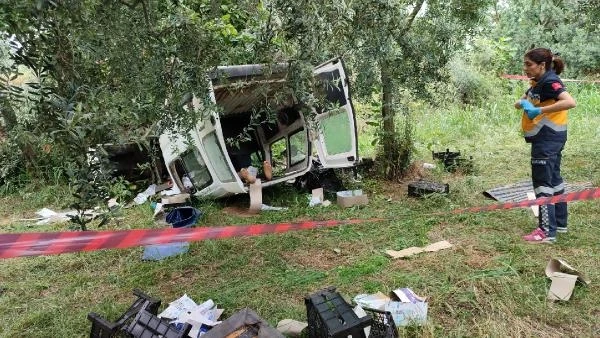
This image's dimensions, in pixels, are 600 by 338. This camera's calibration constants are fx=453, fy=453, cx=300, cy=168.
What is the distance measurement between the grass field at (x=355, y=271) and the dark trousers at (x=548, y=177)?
0.20 m

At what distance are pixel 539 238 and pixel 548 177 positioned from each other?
586 mm

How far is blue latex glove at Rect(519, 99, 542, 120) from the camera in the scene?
3619mm

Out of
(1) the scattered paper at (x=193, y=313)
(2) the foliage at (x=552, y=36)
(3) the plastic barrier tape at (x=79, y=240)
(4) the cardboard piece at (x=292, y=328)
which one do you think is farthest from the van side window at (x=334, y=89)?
(2) the foliage at (x=552, y=36)

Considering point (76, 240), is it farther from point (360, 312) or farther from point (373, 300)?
point (373, 300)

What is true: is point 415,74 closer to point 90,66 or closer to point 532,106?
point 532,106

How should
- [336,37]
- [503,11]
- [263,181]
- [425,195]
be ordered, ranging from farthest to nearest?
[503,11] < [263,181] < [425,195] < [336,37]

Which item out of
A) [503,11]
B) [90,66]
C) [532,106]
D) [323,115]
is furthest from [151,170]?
[503,11]

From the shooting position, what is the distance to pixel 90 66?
108 inches

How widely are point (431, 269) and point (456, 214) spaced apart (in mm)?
1398

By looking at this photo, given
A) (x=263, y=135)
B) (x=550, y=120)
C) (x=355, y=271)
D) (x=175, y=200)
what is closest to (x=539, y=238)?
(x=550, y=120)

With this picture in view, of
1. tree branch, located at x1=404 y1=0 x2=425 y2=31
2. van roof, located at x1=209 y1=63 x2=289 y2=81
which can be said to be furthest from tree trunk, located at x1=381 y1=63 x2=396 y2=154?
van roof, located at x1=209 y1=63 x2=289 y2=81

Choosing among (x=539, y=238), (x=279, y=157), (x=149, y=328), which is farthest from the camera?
(x=279, y=157)

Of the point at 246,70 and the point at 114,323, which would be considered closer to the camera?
the point at 114,323

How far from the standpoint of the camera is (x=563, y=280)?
3096 mm
